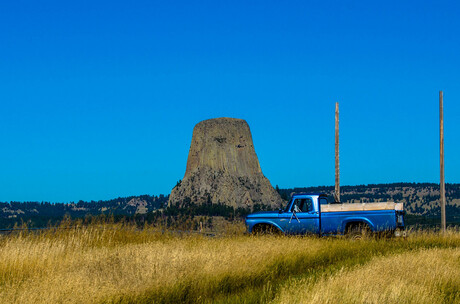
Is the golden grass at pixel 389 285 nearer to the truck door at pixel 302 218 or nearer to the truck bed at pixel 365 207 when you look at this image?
the truck bed at pixel 365 207

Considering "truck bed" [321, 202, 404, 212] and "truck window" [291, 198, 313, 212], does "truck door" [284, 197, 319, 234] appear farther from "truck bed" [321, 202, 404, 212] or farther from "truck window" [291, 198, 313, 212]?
"truck bed" [321, 202, 404, 212]

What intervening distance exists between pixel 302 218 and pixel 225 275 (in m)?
8.12

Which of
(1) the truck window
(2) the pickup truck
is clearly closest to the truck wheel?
(2) the pickup truck

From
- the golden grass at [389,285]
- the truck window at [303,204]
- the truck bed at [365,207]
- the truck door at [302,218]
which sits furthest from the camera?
the truck window at [303,204]

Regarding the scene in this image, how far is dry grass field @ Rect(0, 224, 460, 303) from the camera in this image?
8.35 meters

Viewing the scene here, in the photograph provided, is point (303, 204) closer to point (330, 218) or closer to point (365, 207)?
point (330, 218)

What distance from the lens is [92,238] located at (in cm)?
1544

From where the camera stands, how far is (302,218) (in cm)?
1805

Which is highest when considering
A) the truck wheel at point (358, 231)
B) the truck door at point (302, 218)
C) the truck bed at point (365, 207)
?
the truck bed at point (365, 207)

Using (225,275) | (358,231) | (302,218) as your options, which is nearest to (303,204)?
(302,218)

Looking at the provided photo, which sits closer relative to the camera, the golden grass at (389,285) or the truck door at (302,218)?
the golden grass at (389,285)

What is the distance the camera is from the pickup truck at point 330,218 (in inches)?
688

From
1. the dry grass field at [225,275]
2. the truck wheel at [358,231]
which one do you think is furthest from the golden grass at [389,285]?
the truck wheel at [358,231]

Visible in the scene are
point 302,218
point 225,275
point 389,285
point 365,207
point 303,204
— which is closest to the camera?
point 389,285
